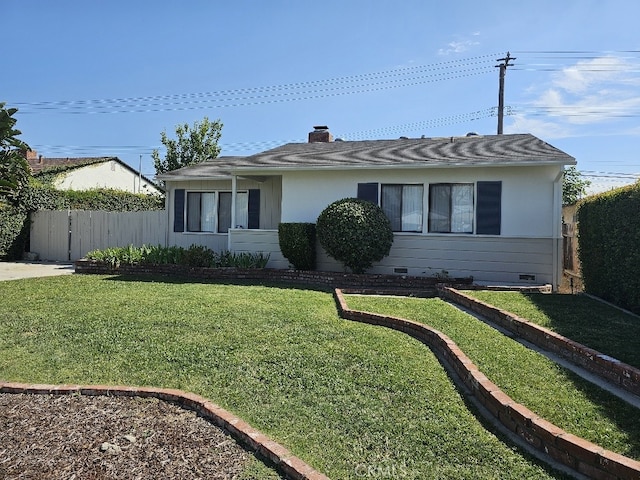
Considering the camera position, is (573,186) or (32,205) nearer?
(32,205)

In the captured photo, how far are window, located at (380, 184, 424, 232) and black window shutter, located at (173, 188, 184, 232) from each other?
7261 millimetres

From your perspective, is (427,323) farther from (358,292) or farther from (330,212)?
(330,212)

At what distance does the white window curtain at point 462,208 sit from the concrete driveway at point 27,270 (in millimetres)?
10868

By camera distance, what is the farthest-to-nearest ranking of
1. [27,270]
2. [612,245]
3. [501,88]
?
1. [501,88]
2. [27,270]
3. [612,245]

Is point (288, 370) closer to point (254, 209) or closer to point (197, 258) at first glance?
point (197, 258)

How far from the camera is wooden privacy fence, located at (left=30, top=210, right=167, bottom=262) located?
17.5m

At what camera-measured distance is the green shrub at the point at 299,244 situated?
42.2 feet

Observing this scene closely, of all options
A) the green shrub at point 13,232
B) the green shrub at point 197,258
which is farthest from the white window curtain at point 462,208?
the green shrub at point 13,232

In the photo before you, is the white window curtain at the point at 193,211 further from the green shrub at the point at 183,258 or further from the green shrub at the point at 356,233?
the green shrub at the point at 356,233

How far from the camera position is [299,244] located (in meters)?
12.9

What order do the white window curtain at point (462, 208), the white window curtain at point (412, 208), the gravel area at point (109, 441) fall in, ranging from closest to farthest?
the gravel area at point (109, 441) → the white window curtain at point (462, 208) → the white window curtain at point (412, 208)

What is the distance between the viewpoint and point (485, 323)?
726 centimetres

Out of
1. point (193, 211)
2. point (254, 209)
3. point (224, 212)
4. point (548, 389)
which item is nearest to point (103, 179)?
point (193, 211)

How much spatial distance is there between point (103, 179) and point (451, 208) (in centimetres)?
2586
